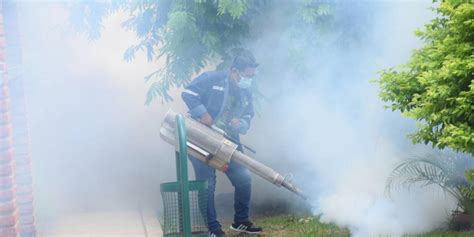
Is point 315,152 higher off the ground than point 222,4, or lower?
lower

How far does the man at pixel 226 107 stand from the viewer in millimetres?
6426

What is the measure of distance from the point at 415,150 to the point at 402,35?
4.13ft

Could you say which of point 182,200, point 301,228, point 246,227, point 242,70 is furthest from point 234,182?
point 182,200

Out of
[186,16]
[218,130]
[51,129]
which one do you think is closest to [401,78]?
[218,130]

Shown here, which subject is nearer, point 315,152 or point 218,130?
point 218,130

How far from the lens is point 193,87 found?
21.1ft

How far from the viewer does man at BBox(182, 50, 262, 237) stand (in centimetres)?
643

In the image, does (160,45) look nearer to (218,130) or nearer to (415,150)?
(218,130)

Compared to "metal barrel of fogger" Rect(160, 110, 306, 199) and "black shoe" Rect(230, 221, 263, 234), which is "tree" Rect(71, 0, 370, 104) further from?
"black shoe" Rect(230, 221, 263, 234)

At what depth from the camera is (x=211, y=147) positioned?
611 centimetres

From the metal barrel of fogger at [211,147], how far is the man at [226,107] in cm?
16

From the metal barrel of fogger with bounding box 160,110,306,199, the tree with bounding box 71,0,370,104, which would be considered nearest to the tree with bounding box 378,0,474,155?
the metal barrel of fogger with bounding box 160,110,306,199

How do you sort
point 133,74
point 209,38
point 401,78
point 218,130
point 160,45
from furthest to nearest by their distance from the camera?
point 133,74
point 160,45
point 209,38
point 218,130
point 401,78

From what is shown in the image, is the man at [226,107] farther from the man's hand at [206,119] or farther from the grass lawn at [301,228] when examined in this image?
the grass lawn at [301,228]
